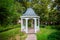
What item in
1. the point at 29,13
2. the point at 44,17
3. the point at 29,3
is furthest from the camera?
the point at 29,3

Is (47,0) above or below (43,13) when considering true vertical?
above

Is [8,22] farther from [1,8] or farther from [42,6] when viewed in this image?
[42,6]

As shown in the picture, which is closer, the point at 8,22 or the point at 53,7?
the point at 8,22

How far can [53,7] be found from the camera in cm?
3572

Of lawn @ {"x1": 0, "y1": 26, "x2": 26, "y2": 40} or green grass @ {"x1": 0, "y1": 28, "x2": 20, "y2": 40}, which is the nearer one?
lawn @ {"x1": 0, "y1": 26, "x2": 26, "y2": 40}

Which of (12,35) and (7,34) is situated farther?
(7,34)

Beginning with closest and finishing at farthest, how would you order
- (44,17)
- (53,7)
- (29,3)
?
(53,7) < (44,17) < (29,3)

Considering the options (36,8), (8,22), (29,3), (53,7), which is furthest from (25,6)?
(8,22)

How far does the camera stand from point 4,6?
15.7 meters

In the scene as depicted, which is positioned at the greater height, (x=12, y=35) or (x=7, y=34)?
(x=12, y=35)

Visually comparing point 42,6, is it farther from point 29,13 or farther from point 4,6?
point 4,6

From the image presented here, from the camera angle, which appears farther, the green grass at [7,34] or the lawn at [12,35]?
the green grass at [7,34]

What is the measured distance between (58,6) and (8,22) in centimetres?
1914

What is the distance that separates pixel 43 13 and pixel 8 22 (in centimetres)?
2772
